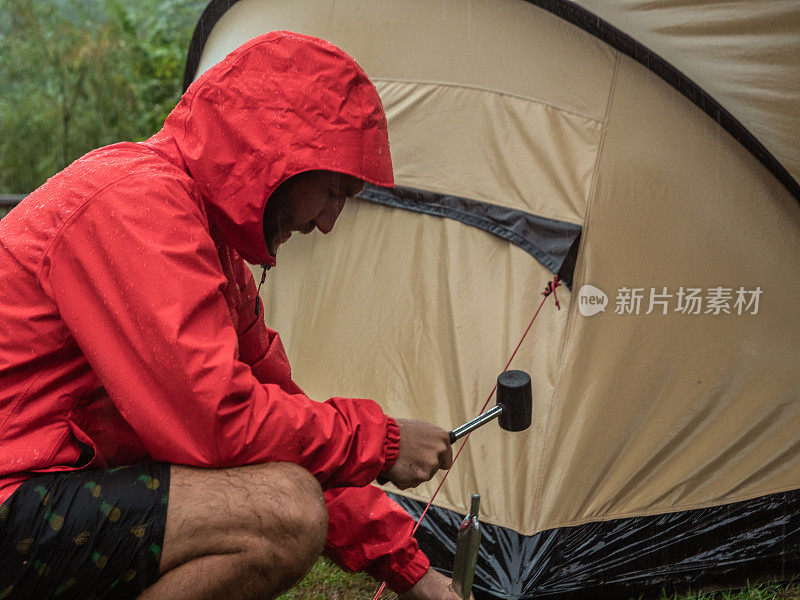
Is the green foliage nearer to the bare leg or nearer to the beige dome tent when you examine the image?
the beige dome tent

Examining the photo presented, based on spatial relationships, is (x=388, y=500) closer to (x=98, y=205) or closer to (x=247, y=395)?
(x=247, y=395)

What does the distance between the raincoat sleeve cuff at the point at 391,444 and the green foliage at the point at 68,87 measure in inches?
224

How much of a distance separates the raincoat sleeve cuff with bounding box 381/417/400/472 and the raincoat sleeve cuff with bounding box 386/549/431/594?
1.46ft

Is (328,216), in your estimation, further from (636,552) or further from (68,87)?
(68,87)

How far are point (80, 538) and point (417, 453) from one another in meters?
0.65

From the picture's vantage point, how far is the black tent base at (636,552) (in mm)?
2480

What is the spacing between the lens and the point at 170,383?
58.5 inches

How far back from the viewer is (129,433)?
1.71m

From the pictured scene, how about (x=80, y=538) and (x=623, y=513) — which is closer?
(x=80, y=538)

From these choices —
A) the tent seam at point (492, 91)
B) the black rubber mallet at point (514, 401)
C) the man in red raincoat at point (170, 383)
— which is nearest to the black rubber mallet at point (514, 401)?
the black rubber mallet at point (514, 401)

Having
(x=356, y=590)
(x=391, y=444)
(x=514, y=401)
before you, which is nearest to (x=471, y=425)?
(x=514, y=401)

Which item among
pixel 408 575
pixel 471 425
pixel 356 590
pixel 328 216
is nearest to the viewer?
pixel 328 216

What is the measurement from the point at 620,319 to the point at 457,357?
0.51 m

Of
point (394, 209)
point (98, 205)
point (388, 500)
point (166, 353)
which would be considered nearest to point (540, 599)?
point (388, 500)
